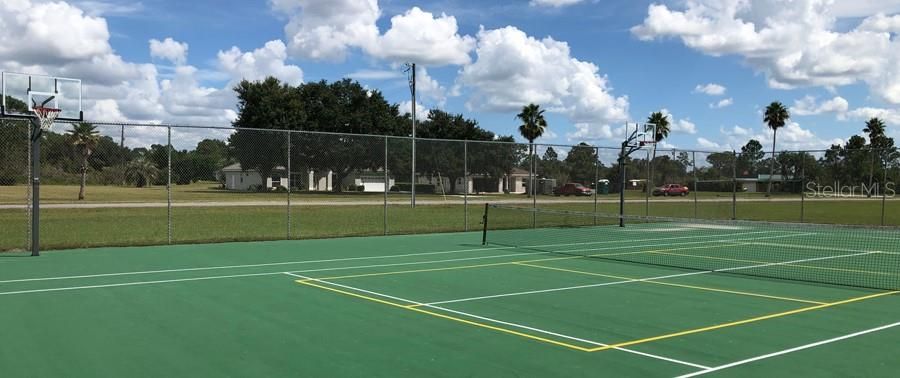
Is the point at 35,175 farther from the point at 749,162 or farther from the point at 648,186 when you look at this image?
the point at 749,162

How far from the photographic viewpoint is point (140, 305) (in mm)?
9180

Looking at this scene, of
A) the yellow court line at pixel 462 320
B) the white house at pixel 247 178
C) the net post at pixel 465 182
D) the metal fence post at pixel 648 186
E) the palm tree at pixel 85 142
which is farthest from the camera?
the metal fence post at pixel 648 186

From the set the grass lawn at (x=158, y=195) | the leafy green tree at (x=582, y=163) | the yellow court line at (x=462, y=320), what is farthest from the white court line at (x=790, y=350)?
the leafy green tree at (x=582, y=163)

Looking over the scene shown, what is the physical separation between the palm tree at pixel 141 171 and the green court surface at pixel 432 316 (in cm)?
293

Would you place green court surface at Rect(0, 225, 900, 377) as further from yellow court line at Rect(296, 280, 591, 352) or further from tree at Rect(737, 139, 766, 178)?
tree at Rect(737, 139, 766, 178)

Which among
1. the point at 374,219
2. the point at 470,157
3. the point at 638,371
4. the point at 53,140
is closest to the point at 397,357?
the point at 638,371

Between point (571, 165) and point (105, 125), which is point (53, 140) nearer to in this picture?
point (105, 125)

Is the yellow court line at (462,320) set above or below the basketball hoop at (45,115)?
below

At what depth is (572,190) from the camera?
2716cm

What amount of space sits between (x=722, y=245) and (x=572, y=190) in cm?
849

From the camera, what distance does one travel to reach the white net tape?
14.3m

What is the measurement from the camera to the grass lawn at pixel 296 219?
19.2m


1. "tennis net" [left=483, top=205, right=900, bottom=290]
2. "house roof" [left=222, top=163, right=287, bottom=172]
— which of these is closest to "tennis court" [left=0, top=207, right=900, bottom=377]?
"tennis net" [left=483, top=205, right=900, bottom=290]

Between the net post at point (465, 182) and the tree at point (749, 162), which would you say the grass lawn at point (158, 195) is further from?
the tree at point (749, 162)
